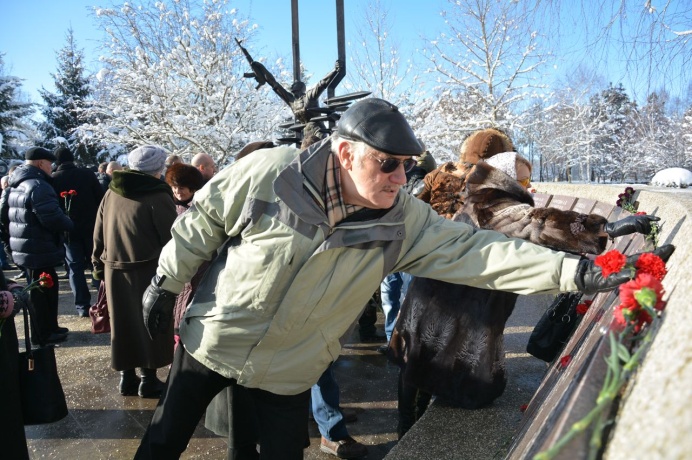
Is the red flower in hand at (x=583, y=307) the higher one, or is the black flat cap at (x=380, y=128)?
the black flat cap at (x=380, y=128)

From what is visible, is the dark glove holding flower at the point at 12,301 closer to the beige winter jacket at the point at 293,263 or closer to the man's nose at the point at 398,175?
the beige winter jacket at the point at 293,263

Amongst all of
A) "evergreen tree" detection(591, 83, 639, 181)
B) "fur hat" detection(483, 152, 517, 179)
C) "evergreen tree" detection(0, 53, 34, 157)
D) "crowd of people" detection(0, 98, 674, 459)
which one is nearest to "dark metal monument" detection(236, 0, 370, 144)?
"fur hat" detection(483, 152, 517, 179)

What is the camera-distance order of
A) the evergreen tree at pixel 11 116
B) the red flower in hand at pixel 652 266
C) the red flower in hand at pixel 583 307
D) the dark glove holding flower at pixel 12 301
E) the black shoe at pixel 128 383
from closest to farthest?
the red flower in hand at pixel 652 266, the dark glove holding flower at pixel 12 301, the red flower in hand at pixel 583 307, the black shoe at pixel 128 383, the evergreen tree at pixel 11 116

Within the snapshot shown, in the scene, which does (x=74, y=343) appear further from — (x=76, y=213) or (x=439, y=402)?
(x=439, y=402)

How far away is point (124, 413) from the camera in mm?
3947

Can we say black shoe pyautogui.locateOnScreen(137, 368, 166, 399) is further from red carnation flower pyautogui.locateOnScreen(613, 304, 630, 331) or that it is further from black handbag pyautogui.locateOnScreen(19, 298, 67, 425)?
red carnation flower pyautogui.locateOnScreen(613, 304, 630, 331)

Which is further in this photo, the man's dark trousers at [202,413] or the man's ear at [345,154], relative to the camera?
the man's dark trousers at [202,413]

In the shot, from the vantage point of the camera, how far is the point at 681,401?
755 millimetres

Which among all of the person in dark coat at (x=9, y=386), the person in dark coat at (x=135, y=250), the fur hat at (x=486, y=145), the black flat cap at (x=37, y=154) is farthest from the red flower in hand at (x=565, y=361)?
the black flat cap at (x=37, y=154)

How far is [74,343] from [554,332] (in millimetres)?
5100

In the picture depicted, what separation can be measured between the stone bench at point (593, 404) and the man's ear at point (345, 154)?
3.57 feet

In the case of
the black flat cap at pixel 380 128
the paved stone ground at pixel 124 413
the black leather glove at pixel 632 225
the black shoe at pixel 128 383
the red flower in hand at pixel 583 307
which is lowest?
the paved stone ground at pixel 124 413

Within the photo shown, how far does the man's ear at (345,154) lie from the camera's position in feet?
6.68

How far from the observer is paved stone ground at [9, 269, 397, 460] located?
133 inches
